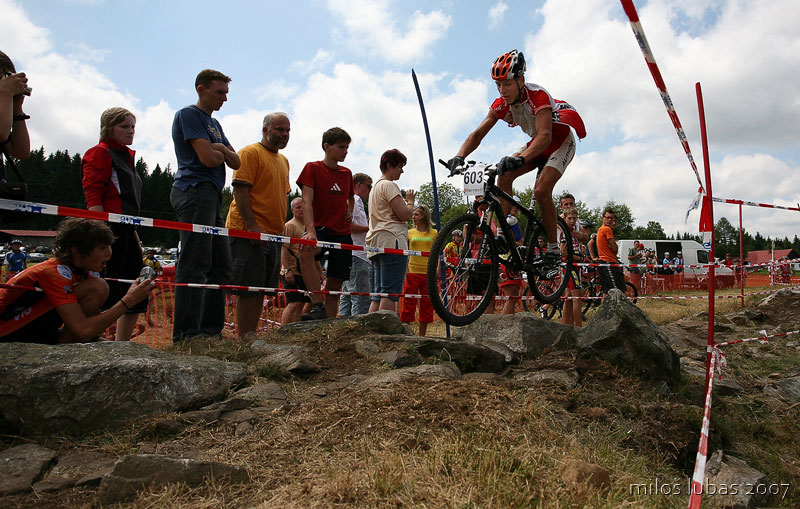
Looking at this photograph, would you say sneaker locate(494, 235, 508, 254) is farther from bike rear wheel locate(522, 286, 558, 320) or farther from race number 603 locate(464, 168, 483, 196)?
bike rear wheel locate(522, 286, 558, 320)

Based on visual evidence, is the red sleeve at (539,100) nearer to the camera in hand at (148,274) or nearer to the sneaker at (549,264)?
the sneaker at (549,264)

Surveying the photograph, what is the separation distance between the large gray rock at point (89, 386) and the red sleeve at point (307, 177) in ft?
8.01

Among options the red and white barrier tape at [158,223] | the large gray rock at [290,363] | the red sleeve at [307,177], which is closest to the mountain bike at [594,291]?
the red and white barrier tape at [158,223]

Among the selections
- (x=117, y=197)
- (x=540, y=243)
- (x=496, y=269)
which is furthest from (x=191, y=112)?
(x=540, y=243)

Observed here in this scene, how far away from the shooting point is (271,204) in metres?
5.04

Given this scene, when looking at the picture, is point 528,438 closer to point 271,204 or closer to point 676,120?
point 676,120

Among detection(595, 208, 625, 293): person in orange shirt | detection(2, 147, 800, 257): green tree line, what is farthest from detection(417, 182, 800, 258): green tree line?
detection(595, 208, 625, 293): person in orange shirt

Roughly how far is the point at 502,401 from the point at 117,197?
129 inches

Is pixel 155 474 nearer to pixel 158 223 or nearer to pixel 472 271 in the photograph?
pixel 158 223

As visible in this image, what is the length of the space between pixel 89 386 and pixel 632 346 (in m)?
3.79

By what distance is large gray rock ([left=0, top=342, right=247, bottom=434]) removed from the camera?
260cm

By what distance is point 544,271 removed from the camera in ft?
17.0

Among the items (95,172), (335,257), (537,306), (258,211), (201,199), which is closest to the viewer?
(95,172)

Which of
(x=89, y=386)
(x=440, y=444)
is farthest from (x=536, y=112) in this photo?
(x=89, y=386)
